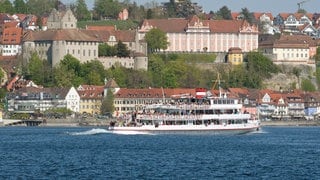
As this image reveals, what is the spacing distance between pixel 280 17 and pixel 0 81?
64.3 meters

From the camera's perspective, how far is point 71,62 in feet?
403

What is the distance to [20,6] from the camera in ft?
534

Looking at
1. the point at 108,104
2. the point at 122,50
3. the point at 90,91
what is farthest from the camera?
the point at 122,50

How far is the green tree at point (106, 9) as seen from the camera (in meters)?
158

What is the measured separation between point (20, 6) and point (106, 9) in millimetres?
11930

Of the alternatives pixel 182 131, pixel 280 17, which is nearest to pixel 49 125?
pixel 182 131

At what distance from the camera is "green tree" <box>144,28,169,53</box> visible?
134 m

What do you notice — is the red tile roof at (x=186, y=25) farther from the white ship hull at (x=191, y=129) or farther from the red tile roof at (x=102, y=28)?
the white ship hull at (x=191, y=129)

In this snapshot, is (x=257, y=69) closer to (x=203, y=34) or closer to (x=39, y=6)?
(x=203, y=34)

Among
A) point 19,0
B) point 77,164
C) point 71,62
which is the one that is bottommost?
point 77,164

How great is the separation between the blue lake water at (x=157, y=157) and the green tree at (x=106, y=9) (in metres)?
75.9

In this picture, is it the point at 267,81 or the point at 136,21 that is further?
the point at 136,21

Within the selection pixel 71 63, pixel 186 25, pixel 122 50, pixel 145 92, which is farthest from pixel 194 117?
pixel 186 25

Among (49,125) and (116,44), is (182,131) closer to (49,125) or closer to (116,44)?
(49,125)
